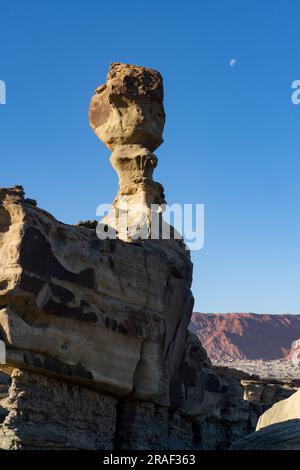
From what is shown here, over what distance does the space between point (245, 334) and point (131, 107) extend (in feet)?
340

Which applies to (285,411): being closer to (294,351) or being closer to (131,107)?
(131,107)

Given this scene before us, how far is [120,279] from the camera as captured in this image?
1570 centimetres

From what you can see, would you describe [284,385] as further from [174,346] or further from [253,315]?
[253,315]

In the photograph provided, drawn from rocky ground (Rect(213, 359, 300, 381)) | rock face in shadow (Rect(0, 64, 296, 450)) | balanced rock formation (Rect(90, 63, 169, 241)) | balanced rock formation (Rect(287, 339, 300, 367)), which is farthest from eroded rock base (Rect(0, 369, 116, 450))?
balanced rock formation (Rect(287, 339, 300, 367))

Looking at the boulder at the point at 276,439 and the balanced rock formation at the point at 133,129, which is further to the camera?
the balanced rock formation at the point at 133,129

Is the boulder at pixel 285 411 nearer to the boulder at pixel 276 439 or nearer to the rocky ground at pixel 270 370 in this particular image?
the boulder at pixel 276 439

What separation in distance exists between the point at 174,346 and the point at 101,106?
752 centimetres

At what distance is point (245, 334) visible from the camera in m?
122

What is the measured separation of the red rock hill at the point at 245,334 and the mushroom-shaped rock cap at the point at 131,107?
96033 millimetres

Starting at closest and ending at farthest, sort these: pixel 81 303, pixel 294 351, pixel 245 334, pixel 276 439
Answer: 1. pixel 276 439
2. pixel 81 303
3. pixel 294 351
4. pixel 245 334

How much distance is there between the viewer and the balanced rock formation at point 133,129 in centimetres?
2100

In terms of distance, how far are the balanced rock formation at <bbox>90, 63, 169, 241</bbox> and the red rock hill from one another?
96021mm

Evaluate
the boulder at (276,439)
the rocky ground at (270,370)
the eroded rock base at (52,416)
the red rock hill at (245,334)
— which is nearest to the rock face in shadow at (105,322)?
the eroded rock base at (52,416)

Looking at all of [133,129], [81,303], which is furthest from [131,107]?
[81,303]
